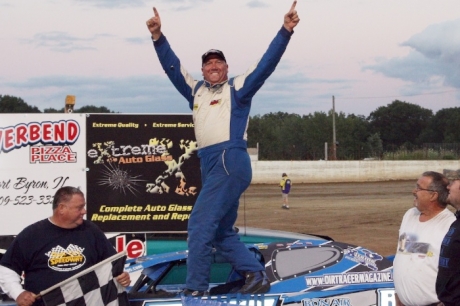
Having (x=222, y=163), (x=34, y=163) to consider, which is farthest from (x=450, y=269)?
(x=34, y=163)

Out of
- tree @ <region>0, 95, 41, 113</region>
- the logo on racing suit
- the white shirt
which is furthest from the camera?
tree @ <region>0, 95, 41, 113</region>

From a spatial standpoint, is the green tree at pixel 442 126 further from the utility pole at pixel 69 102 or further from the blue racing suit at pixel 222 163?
the blue racing suit at pixel 222 163

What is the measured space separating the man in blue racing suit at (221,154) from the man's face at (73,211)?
29.1 inches

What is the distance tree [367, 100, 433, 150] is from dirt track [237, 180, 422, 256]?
54.0m

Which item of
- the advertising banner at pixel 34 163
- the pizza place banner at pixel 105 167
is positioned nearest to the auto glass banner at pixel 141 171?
the pizza place banner at pixel 105 167

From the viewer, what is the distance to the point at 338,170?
142 ft

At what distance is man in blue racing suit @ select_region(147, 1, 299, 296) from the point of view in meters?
4.73

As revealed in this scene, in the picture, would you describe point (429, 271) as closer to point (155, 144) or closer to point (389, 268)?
point (389, 268)

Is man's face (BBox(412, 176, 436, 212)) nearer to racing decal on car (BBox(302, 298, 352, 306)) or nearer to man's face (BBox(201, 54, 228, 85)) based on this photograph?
racing decal on car (BBox(302, 298, 352, 306))

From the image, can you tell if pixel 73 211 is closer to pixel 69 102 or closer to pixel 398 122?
pixel 69 102

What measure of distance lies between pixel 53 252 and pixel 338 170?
39470 millimetres

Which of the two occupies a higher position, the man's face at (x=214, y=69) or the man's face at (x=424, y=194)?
the man's face at (x=214, y=69)

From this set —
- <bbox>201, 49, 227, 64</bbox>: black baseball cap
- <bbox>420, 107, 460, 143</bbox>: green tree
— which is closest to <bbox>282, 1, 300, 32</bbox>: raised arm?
<bbox>201, 49, 227, 64</bbox>: black baseball cap

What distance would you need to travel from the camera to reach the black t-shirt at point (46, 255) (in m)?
4.52
